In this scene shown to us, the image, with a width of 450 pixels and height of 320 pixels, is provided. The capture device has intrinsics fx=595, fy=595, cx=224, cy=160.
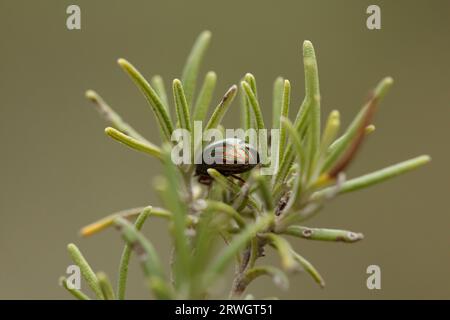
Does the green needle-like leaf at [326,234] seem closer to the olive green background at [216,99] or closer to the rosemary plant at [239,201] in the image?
the rosemary plant at [239,201]

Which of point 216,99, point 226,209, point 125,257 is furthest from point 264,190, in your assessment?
point 216,99

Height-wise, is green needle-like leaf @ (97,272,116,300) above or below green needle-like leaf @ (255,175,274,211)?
below

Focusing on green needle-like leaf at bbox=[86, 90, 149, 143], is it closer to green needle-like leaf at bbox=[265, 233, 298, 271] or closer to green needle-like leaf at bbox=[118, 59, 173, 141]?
green needle-like leaf at bbox=[118, 59, 173, 141]

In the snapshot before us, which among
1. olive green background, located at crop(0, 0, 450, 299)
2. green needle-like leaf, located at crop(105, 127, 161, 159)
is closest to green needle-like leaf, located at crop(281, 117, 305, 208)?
green needle-like leaf, located at crop(105, 127, 161, 159)

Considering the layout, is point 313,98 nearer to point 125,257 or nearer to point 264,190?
point 264,190

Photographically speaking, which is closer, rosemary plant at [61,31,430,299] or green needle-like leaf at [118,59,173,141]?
rosemary plant at [61,31,430,299]

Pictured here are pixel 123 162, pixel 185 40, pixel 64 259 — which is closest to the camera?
pixel 64 259

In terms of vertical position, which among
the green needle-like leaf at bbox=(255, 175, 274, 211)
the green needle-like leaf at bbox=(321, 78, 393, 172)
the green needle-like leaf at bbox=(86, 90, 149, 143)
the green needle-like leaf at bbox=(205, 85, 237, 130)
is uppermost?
the green needle-like leaf at bbox=(205, 85, 237, 130)
